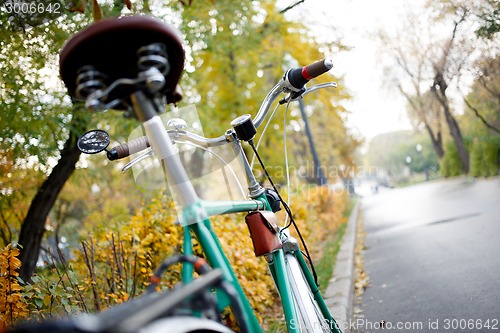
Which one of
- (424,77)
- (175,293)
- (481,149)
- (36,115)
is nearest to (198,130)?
(175,293)

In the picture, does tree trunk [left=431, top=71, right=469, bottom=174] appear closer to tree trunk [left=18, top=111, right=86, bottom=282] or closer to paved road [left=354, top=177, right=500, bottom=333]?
paved road [left=354, top=177, right=500, bottom=333]

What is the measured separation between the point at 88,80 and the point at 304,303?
1503 millimetres

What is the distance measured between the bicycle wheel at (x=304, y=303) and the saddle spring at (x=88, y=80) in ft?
4.62

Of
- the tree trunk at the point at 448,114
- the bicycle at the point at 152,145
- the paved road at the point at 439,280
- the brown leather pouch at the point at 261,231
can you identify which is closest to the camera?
the bicycle at the point at 152,145

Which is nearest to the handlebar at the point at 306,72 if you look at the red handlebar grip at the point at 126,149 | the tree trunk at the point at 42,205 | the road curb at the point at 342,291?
the red handlebar grip at the point at 126,149

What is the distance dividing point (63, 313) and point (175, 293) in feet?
6.37

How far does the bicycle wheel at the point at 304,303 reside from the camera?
2318 mm

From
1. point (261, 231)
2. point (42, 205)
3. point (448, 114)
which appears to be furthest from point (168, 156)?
point (448, 114)

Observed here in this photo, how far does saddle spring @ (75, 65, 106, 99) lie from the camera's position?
1.46 m

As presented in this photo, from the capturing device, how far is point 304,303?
2.35 meters

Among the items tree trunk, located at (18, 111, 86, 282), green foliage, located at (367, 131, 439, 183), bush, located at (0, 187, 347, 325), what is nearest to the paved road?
bush, located at (0, 187, 347, 325)

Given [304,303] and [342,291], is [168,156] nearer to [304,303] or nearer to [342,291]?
[304,303]

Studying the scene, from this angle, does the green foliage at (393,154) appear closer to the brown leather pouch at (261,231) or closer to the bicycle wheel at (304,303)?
the bicycle wheel at (304,303)

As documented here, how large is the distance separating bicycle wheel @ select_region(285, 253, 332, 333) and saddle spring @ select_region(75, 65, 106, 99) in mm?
1407
